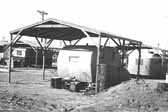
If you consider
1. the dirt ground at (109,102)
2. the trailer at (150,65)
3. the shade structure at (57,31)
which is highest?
the shade structure at (57,31)

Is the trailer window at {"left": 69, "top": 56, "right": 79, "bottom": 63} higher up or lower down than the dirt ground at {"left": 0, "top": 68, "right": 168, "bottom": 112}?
higher up

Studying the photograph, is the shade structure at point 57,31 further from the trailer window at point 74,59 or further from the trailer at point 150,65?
the trailer at point 150,65

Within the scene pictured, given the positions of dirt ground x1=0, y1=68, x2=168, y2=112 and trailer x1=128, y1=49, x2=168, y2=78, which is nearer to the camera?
dirt ground x1=0, y1=68, x2=168, y2=112

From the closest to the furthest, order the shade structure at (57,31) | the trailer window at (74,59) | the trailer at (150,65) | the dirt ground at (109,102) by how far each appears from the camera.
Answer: the dirt ground at (109,102) < the shade structure at (57,31) < the trailer window at (74,59) < the trailer at (150,65)

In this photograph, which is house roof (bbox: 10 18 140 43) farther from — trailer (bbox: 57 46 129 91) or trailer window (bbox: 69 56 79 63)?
trailer window (bbox: 69 56 79 63)

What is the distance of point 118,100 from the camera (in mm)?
11289

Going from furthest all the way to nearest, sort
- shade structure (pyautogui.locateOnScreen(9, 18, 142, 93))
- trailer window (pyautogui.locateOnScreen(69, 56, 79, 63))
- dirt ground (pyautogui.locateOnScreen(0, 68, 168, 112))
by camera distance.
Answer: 1. trailer window (pyautogui.locateOnScreen(69, 56, 79, 63))
2. shade structure (pyautogui.locateOnScreen(9, 18, 142, 93))
3. dirt ground (pyautogui.locateOnScreen(0, 68, 168, 112))

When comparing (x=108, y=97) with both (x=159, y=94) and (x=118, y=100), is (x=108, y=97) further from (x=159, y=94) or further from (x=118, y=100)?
(x=159, y=94)

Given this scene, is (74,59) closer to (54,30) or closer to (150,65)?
(54,30)

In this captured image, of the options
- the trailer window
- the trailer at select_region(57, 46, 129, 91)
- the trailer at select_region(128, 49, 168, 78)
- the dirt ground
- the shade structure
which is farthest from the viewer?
the trailer at select_region(128, 49, 168, 78)

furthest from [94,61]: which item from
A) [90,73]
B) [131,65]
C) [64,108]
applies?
[131,65]

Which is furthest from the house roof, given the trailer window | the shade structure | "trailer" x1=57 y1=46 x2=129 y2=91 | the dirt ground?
the dirt ground

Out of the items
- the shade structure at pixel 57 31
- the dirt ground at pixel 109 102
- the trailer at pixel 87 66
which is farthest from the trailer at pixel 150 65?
the dirt ground at pixel 109 102

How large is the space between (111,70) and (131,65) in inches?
A: 608
